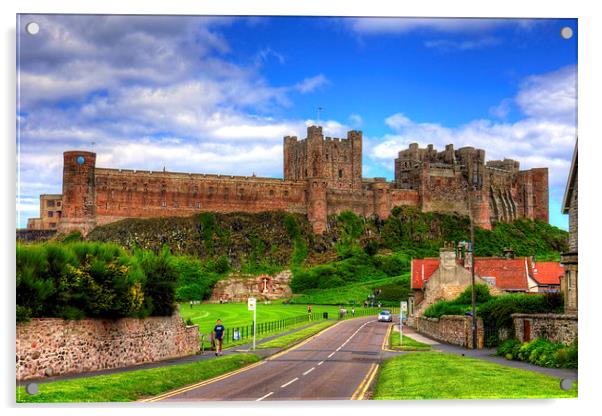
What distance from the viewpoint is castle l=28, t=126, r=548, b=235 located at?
8238 cm

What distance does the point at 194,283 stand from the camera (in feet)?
148

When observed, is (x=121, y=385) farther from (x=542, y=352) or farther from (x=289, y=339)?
(x=289, y=339)

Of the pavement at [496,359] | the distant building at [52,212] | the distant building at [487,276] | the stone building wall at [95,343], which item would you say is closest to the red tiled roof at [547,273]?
the distant building at [487,276]

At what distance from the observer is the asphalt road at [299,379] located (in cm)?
1592

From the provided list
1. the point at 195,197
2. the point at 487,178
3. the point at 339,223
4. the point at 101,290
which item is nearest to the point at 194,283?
the point at 101,290

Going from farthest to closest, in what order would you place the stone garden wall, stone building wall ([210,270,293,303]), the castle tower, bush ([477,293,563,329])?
the castle tower, stone building wall ([210,270,293,303]), the stone garden wall, bush ([477,293,563,329])

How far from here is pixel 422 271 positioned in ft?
153

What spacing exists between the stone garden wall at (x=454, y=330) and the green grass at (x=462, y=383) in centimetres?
862

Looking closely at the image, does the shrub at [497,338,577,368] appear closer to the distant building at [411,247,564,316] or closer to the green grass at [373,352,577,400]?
the green grass at [373,352,577,400]

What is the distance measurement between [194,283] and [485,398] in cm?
3066

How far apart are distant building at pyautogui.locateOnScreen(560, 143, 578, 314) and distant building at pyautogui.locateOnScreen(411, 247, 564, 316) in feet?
54.2

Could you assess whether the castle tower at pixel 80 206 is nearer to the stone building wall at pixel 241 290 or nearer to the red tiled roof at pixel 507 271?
the stone building wall at pixel 241 290

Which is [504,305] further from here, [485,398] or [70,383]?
[70,383]

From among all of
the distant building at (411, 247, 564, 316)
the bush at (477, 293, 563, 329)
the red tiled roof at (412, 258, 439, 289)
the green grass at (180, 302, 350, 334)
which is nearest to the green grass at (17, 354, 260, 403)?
the bush at (477, 293, 563, 329)
